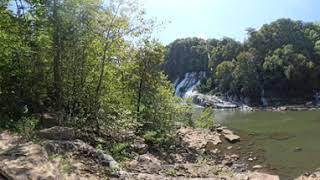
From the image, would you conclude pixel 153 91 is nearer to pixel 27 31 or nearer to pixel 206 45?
pixel 27 31

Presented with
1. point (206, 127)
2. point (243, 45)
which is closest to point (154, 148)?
point (206, 127)

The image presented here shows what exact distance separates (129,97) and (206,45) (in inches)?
5306

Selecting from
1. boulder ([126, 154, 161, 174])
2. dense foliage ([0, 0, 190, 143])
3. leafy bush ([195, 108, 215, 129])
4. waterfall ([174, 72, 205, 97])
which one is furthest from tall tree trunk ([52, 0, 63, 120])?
waterfall ([174, 72, 205, 97])

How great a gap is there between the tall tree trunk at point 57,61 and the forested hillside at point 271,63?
95.2m

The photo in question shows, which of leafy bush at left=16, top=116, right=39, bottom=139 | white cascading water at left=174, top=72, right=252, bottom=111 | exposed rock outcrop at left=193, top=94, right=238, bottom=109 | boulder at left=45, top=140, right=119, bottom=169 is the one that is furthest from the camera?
white cascading water at left=174, top=72, right=252, bottom=111

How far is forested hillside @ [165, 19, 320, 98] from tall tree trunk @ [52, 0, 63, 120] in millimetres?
95221

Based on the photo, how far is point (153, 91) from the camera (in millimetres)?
33906

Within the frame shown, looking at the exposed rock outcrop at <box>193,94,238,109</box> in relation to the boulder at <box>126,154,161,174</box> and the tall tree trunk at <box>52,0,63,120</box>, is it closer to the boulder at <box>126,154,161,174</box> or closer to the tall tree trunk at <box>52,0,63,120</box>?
the boulder at <box>126,154,161,174</box>

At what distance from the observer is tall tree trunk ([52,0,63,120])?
17.9 meters

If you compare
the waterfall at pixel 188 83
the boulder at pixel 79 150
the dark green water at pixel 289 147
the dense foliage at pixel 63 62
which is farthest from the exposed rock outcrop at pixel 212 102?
the boulder at pixel 79 150

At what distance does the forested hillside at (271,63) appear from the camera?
356ft

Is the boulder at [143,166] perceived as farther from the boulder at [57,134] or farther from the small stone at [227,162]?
the small stone at [227,162]

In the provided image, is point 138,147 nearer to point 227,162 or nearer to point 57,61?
point 57,61

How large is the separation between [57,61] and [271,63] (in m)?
102
